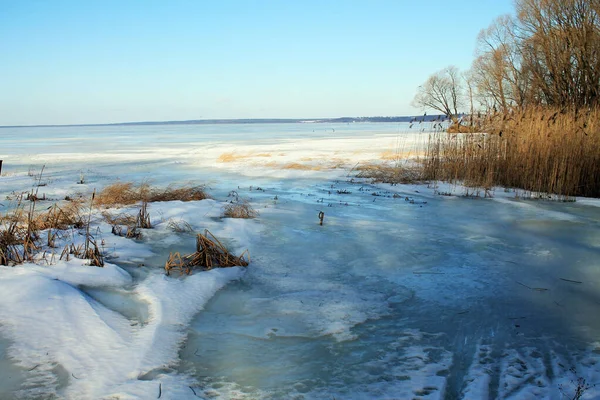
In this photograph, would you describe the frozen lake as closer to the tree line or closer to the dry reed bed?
the dry reed bed

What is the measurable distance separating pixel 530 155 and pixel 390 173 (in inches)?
142

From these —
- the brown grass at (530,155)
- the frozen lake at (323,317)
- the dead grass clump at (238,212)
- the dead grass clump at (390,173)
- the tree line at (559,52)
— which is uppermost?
the tree line at (559,52)

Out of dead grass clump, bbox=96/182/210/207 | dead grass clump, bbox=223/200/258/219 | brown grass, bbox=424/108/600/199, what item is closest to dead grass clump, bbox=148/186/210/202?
dead grass clump, bbox=96/182/210/207

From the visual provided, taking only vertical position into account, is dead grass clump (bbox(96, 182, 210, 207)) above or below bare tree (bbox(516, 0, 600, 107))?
below

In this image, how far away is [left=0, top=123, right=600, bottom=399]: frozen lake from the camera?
2.13 meters

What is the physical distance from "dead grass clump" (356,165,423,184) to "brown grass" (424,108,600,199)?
62 centimetres

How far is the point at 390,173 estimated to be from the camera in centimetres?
1110

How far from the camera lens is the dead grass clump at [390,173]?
33.0 feet

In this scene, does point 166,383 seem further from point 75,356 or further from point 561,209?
point 561,209

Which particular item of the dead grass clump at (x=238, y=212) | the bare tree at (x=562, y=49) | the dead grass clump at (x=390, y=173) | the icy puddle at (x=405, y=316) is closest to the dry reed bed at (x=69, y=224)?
the dead grass clump at (x=238, y=212)

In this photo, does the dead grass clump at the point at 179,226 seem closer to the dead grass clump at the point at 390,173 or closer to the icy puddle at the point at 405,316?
the icy puddle at the point at 405,316

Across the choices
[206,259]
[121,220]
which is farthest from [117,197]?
[206,259]

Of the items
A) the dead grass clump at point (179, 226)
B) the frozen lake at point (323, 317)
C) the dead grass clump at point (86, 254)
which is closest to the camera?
the frozen lake at point (323, 317)

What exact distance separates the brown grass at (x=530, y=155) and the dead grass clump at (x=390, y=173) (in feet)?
2.04
